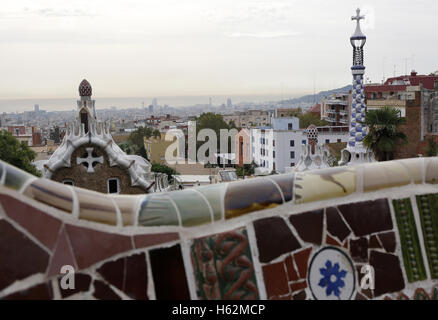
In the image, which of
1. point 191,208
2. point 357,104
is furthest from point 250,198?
point 357,104

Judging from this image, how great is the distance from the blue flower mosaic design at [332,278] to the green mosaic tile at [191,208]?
0.77 m

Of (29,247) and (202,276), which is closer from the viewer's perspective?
(29,247)

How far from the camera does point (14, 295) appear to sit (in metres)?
2.87

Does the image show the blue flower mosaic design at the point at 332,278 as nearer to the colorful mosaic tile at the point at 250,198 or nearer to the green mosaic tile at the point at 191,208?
the colorful mosaic tile at the point at 250,198

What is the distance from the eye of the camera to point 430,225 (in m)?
3.65

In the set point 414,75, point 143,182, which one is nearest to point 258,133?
point 414,75

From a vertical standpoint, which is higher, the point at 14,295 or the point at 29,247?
the point at 29,247

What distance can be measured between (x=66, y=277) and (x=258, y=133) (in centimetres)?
4272

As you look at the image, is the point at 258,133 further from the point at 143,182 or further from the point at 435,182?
the point at 435,182

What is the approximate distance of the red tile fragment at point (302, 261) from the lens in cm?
339

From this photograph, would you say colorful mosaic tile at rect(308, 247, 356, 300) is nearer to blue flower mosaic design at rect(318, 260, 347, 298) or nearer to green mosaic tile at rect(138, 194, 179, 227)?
blue flower mosaic design at rect(318, 260, 347, 298)

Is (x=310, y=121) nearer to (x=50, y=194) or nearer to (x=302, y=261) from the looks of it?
(x=302, y=261)

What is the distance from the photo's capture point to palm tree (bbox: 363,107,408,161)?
17.2 m

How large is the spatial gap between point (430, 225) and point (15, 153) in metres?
15.7
